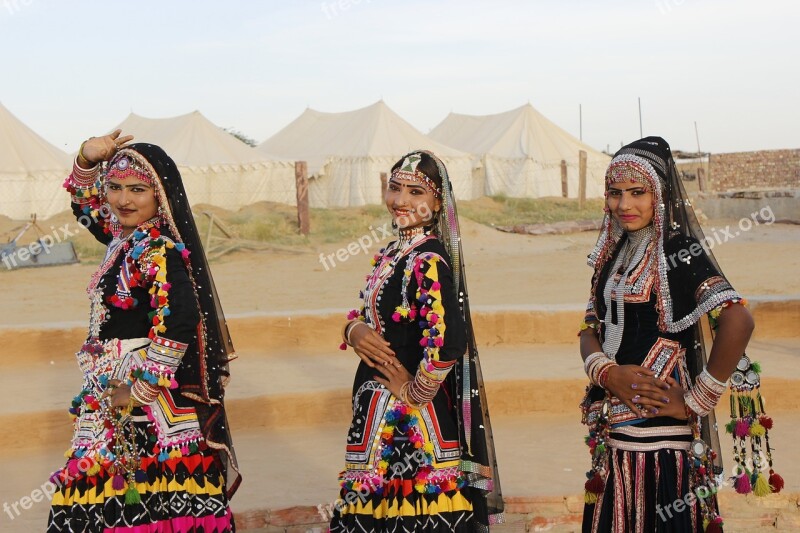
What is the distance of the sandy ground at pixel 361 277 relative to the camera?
1227 centimetres

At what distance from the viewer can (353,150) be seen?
109 ft

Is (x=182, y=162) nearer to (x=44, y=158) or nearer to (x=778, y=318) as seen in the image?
(x=44, y=158)

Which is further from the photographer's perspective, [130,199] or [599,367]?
[130,199]

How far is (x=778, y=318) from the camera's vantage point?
8.58m

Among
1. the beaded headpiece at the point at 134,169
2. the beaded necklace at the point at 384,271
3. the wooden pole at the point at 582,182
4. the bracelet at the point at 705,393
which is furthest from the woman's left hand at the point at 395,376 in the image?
the wooden pole at the point at 582,182

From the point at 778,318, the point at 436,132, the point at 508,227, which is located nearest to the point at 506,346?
the point at 778,318

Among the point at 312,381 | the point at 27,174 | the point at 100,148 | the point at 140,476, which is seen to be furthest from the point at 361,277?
the point at 27,174

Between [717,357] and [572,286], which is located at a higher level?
[717,357]

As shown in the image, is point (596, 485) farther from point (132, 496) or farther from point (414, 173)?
point (132, 496)

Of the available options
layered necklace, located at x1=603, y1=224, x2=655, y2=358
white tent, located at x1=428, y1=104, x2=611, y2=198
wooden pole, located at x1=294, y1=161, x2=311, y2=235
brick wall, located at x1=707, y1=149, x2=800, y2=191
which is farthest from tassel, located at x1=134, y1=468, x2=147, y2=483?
white tent, located at x1=428, y1=104, x2=611, y2=198

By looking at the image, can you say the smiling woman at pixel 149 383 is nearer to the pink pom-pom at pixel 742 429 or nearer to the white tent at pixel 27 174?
the pink pom-pom at pixel 742 429

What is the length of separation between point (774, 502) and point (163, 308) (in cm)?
354

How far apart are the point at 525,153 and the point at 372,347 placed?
3399cm

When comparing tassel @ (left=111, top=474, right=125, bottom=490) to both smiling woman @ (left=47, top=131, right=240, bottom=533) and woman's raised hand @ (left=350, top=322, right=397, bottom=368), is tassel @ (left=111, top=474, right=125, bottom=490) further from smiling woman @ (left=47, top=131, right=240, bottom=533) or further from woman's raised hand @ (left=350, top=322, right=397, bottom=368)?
woman's raised hand @ (left=350, top=322, right=397, bottom=368)
